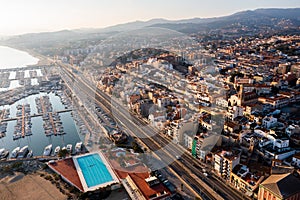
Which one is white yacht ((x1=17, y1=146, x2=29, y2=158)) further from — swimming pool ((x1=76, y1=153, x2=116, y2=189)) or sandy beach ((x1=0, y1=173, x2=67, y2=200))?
swimming pool ((x1=76, y1=153, x2=116, y2=189))

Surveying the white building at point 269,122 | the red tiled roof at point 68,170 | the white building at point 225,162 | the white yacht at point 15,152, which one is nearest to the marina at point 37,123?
the white yacht at point 15,152

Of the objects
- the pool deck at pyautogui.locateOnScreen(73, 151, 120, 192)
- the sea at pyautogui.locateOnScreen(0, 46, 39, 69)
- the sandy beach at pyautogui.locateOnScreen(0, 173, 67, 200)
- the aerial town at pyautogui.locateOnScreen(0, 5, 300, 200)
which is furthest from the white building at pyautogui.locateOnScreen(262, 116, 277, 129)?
the sea at pyautogui.locateOnScreen(0, 46, 39, 69)

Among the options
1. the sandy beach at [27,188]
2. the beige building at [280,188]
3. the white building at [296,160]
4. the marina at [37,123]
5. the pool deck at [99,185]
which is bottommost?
the marina at [37,123]

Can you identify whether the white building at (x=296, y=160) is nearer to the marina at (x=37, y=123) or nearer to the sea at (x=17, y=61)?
the marina at (x=37, y=123)

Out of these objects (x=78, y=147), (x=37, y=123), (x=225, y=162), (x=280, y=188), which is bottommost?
(x=37, y=123)

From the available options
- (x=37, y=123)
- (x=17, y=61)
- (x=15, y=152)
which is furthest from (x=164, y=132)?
(x=17, y=61)

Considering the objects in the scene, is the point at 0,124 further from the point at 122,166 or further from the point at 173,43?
the point at 173,43

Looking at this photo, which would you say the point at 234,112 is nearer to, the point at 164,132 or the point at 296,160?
the point at 164,132
